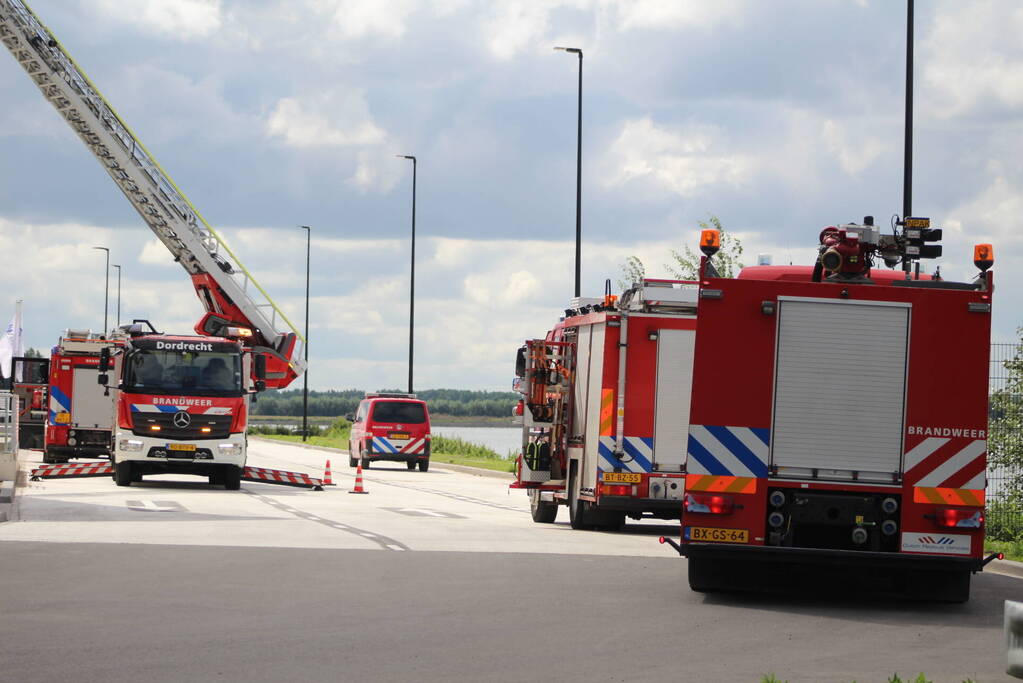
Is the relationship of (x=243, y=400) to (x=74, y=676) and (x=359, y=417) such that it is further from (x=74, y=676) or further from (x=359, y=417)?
(x=74, y=676)

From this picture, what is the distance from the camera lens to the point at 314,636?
1057 cm

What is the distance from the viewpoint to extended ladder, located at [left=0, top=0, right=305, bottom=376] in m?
31.3

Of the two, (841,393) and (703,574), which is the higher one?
(841,393)

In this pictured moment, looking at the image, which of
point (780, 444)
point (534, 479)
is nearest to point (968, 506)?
point (780, 444)

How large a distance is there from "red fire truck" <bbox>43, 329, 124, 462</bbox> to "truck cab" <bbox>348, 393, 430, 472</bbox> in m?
7.63

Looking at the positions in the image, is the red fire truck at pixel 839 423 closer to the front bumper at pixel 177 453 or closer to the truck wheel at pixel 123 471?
the front bumper at pixel 177 453

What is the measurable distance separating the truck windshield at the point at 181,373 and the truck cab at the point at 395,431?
14683mm

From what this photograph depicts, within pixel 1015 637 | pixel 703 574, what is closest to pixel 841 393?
pixel 703 574

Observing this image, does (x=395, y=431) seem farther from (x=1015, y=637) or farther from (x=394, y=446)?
(x=1015, y=637)

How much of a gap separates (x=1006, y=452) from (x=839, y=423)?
26.8 ft

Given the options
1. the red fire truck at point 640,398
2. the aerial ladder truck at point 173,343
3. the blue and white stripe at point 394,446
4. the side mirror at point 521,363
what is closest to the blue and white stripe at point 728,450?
the red fire truck at point 640,398

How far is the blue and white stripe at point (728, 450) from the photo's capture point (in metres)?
12.9

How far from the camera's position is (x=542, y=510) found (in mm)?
22312

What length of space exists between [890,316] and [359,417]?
3331cm
